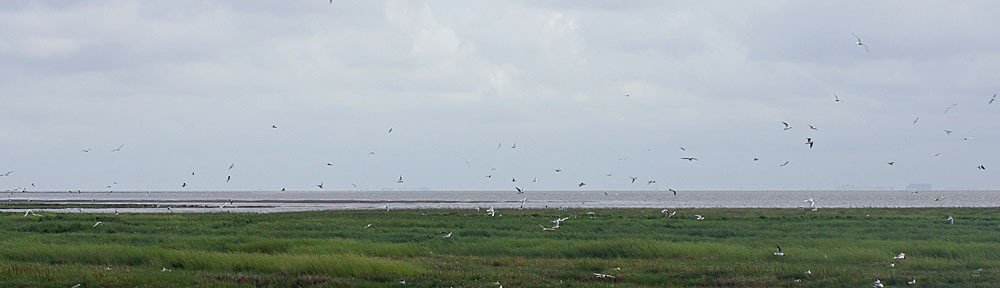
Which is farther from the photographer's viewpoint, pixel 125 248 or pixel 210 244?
pixel 210 244

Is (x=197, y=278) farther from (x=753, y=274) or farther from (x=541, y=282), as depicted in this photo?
(x=753, y=274)

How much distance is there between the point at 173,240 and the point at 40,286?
14217mm

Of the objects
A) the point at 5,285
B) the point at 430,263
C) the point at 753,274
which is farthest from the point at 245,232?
the point at 753,274

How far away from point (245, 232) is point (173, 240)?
7.44 m

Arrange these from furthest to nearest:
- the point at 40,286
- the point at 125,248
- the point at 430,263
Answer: the point at 125,248 → the point at 430,263 → the point at 40,286

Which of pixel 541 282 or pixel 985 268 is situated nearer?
pixel 541 282

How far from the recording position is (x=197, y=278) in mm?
22016

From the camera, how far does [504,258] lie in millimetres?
28219

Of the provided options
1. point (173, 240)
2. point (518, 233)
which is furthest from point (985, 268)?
point (173, 240)

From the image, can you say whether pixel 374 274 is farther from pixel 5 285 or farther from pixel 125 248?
pixel 125 248

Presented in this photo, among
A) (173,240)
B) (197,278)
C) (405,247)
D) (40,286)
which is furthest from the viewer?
(173,240)

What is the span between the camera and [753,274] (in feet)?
74.5

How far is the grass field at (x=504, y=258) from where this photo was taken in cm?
2153

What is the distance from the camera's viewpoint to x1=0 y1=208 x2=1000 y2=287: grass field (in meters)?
21.5
